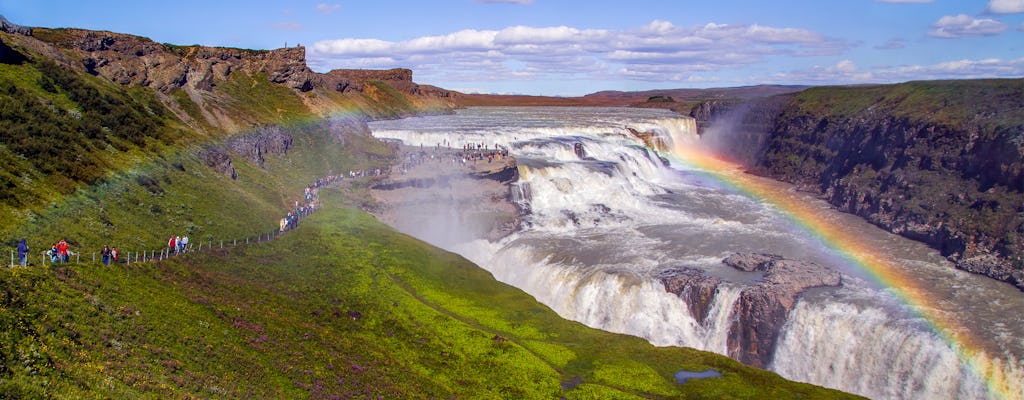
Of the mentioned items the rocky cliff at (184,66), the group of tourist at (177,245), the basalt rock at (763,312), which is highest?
the rocky cliff at (184,66)

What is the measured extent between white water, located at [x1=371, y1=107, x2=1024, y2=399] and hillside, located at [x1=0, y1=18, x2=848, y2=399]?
4250 millimetres

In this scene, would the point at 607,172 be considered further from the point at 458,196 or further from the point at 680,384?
the point at 680,384

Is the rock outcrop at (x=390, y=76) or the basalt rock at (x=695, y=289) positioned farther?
the rock outcrop at (x=390, y=76)

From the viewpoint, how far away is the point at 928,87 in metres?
78.3

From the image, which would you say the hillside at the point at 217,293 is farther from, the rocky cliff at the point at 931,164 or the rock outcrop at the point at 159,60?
the rocky cliff at the point at 931,164

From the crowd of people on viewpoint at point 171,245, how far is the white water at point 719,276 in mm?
11643

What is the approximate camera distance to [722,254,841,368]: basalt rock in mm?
36250

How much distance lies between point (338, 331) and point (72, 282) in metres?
9.93

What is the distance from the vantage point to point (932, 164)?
59.9 meters

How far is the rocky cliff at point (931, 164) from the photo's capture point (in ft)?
154

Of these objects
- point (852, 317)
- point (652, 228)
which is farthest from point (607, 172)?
point (852, 317)

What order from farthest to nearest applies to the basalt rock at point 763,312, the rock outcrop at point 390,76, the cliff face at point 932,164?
the rock outcrop at point 390,76 → the cliff face at point 932,164 → the basalt rock at point 763,312

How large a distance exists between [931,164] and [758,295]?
3299 centimetres

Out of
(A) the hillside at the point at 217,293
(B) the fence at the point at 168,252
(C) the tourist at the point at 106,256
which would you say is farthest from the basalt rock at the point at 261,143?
(C) the tourist at the point at 106,256
